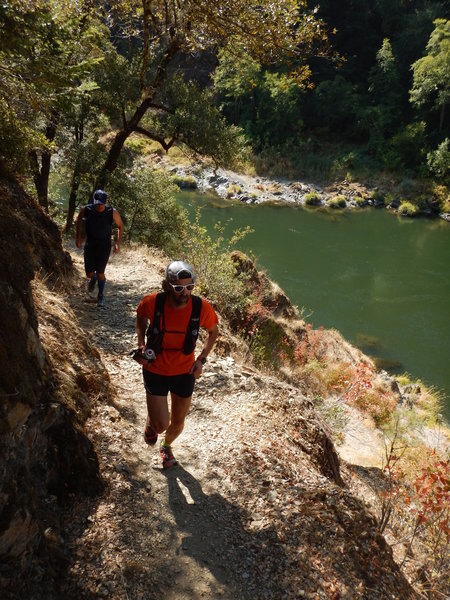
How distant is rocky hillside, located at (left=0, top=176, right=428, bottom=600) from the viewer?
3131mm

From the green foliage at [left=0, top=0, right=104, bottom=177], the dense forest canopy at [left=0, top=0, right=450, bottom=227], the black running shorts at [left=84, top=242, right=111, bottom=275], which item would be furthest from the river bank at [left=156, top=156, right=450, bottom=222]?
the green foliage at [left=0, top=0, right=104, bottom=177]

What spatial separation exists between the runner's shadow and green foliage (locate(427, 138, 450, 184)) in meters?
40.1

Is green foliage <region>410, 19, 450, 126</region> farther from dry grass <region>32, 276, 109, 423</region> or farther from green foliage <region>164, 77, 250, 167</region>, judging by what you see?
dry grass <region>32, 276, 109, 423</region>

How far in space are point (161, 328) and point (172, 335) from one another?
0.11 metres

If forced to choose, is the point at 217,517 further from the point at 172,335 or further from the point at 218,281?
the point at 218,281

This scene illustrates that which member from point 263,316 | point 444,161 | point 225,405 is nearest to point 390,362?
point 263,316

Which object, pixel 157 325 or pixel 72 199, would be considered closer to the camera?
pixel 157 325

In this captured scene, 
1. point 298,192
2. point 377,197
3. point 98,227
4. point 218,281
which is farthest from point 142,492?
point 377,197

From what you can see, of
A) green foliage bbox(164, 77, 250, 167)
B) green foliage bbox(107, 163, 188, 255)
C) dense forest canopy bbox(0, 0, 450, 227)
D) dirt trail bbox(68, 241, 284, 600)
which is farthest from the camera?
green foliage bbox(107, 163, 188, 255)

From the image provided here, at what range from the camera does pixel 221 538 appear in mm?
4098

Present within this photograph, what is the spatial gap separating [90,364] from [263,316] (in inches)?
294

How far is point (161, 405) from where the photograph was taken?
14.2 ft

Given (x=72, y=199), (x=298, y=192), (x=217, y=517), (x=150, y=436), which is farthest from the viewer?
(x=298, y=192)

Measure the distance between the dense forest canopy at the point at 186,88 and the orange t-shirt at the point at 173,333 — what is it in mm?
2593
